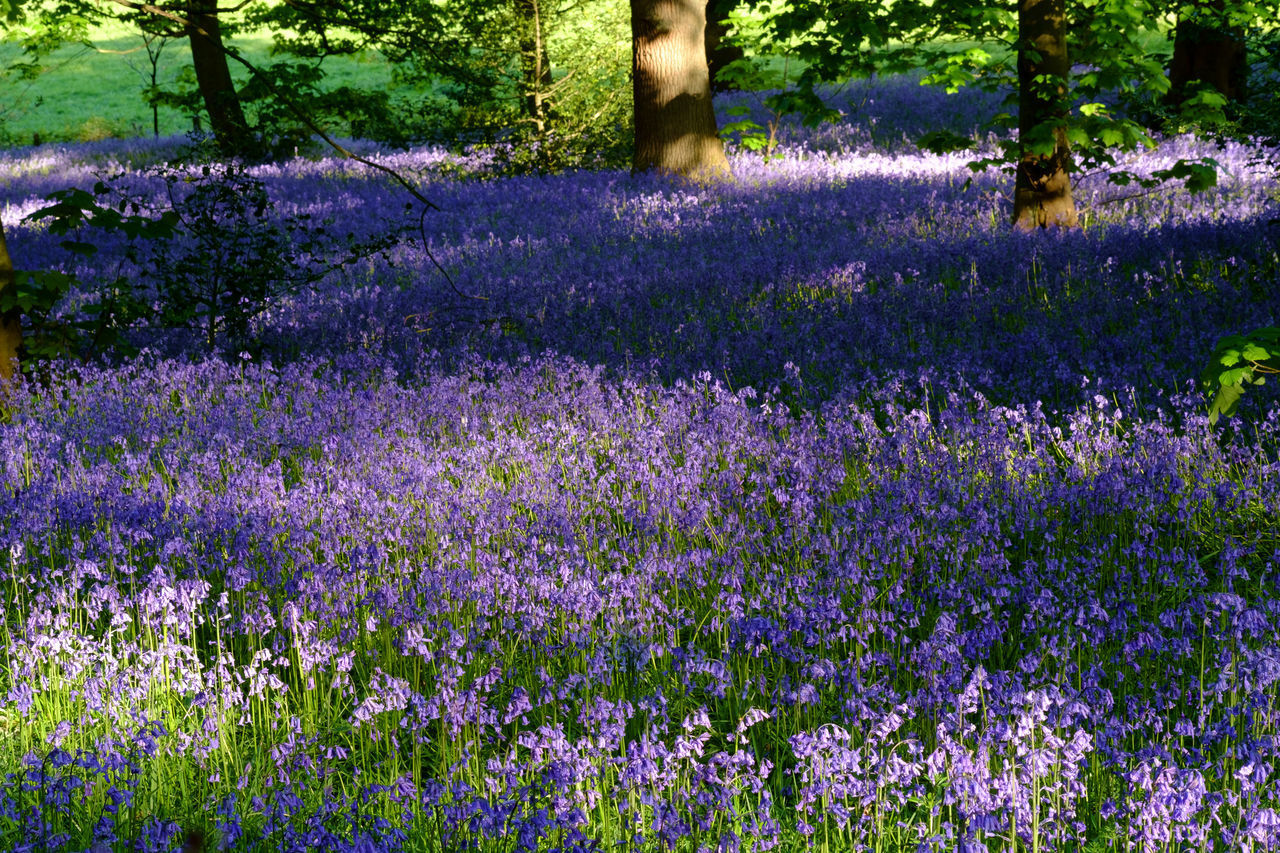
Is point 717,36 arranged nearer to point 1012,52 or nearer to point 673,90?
point 673,90

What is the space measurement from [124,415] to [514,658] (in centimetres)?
372

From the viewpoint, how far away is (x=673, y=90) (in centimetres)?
1405

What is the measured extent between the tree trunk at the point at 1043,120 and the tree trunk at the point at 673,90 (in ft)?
16.8

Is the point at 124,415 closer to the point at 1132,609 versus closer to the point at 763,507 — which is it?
the point at 763,507

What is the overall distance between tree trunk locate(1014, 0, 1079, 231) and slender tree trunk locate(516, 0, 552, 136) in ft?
27.0

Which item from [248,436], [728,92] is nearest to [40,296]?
[248,436]

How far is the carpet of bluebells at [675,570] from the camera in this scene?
8.60ft

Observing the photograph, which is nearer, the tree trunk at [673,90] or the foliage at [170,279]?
the foliage at [170,279]

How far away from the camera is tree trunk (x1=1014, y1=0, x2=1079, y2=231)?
855 cm

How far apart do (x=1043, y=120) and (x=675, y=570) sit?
21.1ft

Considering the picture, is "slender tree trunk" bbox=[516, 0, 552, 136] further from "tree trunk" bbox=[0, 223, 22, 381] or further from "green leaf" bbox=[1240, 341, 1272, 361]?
"green leaf" bbox=[1240, 341, 1272, 361]

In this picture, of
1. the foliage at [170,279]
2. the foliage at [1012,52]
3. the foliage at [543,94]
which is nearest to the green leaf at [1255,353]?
the foliage at [1012,52]

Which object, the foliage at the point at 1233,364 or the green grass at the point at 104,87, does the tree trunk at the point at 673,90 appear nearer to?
the foliage at the point at 1233,364

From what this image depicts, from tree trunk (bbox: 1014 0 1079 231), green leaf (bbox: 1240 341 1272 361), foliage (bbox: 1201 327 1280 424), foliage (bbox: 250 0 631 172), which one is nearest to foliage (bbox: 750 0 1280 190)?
tree trunk (bbox: 1014 0 1079 231)
